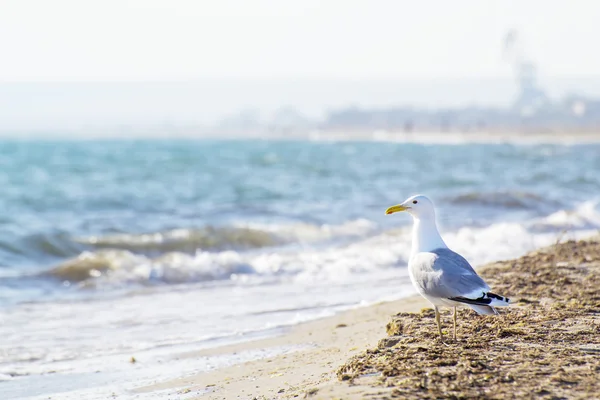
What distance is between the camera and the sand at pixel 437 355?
12.6 ft

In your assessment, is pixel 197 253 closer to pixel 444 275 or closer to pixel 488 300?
pixel 444 275

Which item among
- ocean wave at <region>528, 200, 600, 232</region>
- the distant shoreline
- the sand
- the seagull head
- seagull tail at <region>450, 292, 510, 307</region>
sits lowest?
the sand

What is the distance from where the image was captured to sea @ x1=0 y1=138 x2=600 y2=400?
6.34m

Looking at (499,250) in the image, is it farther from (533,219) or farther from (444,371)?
(444,371)

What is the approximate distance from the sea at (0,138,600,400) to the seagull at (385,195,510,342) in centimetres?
139

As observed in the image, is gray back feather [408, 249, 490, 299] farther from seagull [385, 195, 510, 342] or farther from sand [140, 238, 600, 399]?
sand [140, 238, 600, 399]

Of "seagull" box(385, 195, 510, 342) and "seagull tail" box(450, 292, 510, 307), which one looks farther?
"seagull" box(385, 195, 510, 342)

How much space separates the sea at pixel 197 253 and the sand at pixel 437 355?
398 millimetres

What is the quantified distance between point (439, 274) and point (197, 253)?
7.69m

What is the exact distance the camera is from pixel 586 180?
74.9 ft

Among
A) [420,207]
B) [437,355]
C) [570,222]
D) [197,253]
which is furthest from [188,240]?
[437,355]

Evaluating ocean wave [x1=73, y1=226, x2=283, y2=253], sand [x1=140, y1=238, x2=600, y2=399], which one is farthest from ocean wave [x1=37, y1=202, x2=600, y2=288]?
sand [x1=140, y1=238, x2=600, y2=399]

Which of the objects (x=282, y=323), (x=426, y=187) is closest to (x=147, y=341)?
(x=282, y=323)

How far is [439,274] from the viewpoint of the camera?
4.70 metres
